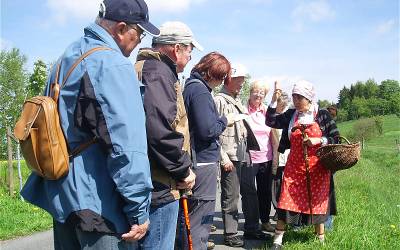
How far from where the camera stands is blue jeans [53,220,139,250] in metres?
2.07

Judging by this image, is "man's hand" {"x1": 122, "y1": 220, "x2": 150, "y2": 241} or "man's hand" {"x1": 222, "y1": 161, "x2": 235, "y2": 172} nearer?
"man's hand" {"x1": 122, "y1": 220, "x2": 150, "y2": 241}

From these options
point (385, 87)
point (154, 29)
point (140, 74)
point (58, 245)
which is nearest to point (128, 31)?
point (154, 29)

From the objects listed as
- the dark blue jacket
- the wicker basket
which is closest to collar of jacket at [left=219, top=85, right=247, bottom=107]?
the wicker basket

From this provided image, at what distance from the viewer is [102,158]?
83.0 inches

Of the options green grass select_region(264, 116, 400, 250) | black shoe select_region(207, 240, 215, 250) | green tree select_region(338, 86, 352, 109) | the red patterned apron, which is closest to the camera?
green grass select_region(264, 116, 400, 250)

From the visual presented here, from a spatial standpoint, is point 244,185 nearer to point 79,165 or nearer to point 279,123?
point 279,123

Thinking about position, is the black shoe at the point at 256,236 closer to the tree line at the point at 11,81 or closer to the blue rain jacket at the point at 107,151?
the blue rain jacket at the point at 107,151

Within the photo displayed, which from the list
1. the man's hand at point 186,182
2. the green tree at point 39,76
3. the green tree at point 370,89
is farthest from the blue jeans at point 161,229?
the green tree at point 370,89

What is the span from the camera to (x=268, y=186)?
5.88 meters

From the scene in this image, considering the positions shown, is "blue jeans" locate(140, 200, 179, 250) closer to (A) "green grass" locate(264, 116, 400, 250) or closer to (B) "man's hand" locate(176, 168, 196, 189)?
(B) "man's hand" locate(176, 168, 196, 189)

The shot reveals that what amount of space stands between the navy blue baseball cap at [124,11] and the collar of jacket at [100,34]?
74mm

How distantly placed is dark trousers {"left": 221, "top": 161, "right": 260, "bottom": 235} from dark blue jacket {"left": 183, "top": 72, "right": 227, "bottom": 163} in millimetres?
1362

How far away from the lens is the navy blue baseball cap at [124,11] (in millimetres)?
2266

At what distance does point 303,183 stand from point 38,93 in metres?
10.8
